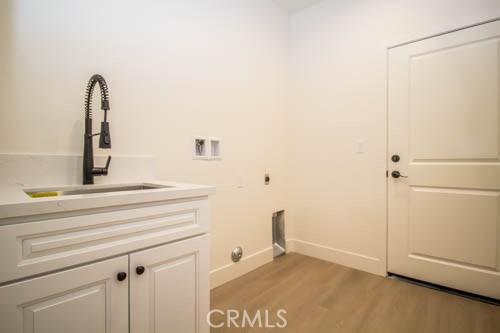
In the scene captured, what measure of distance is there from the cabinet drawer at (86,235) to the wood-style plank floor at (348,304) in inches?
31.8

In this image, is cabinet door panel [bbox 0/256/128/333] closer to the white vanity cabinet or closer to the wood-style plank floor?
the white vanity cabinet

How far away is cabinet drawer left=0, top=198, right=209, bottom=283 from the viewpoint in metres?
0.73

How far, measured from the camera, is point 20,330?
741 millimetres

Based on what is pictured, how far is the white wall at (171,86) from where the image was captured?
48.1 inches

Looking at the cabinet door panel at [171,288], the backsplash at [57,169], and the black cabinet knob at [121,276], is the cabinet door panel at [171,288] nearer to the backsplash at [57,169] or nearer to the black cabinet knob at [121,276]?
the black cabinet knob at [121,276]

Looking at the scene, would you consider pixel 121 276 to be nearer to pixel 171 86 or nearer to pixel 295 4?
pixel 171 86

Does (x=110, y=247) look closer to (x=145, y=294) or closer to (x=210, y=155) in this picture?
(x=145, y=294)

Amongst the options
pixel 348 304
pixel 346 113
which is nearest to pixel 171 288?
pixel 348 304

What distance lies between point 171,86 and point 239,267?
1482 mm

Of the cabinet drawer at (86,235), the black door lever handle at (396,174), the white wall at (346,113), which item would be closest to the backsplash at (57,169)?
the cabinet drawer at (86,235)

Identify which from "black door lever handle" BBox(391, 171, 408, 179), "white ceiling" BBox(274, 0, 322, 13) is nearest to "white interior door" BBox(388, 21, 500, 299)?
"black door lever handle" BBox(391, 171, 408, 179)

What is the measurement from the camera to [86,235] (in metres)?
0.86

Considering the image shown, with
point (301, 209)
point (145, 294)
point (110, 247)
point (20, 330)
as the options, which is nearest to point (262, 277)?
point (301, 209)

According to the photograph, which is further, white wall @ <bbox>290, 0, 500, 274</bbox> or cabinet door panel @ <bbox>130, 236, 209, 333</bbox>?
white wall @ <bbox>290, 0, 500, 274</bbox>
